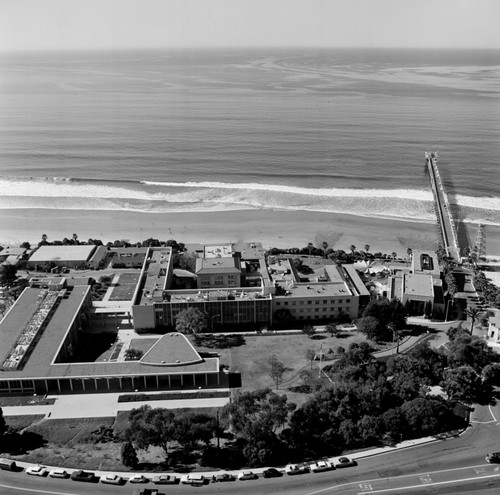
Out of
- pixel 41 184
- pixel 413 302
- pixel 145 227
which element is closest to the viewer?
pixel 413 302

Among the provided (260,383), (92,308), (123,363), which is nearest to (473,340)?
(260,383)

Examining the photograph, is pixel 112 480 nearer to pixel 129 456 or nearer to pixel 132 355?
pixel 129 456

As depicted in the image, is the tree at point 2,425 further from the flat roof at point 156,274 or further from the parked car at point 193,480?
the flat roof at point 156,274

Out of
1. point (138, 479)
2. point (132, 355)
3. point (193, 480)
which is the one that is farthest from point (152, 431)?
point (132, 355)

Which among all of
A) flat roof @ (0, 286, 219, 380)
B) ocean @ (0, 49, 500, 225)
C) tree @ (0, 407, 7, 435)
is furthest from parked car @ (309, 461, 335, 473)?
ocean @ (0, 49, 500, 225)

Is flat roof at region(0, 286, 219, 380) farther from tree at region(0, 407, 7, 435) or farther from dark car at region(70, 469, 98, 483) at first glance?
dark car at region(70, 469, 98, 483)

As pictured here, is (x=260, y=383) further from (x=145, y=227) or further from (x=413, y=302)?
(x=145, y=227)
